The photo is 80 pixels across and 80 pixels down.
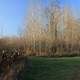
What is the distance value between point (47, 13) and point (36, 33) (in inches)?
127

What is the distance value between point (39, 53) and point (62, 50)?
2.84 m

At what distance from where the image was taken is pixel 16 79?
696cm

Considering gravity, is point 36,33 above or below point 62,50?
above

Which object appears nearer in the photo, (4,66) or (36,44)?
(4,66)

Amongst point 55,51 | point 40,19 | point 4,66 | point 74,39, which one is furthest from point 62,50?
point 4,66

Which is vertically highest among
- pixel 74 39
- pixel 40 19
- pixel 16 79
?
pixel 40 19

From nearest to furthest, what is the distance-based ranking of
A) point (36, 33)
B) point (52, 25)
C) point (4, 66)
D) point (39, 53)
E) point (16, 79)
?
point (16, 79), point (4, 66), point (39, 53), point (36, 33), point (52, 25)

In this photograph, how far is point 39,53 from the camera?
24500 mm

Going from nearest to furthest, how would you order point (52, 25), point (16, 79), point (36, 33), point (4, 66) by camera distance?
1. point (16, 79)
2. point (4, 66)
3. point (36, 33)
4. point (52, 25)

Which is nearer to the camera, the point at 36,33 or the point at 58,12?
the point at 36,33

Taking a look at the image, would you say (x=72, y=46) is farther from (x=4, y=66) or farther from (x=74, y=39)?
(x=4, y=66)

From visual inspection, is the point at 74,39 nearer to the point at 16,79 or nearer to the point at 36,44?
the point at 36,44

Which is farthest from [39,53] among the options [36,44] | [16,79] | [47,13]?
[16,79]

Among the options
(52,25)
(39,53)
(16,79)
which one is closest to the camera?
(16,79)
